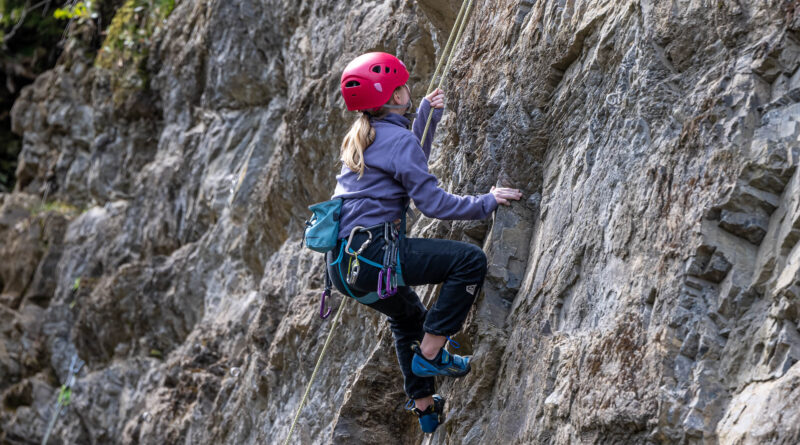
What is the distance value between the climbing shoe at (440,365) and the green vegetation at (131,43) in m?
10.4

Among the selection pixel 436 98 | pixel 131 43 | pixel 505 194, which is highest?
pixel 131 43

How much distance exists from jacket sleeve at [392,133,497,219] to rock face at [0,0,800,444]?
0.29m

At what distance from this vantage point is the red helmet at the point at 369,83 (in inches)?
196

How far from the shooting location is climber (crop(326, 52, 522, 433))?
481cm

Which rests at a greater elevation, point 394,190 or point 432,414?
point 394,190

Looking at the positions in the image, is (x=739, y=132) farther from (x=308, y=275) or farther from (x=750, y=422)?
(x=308, y=275)

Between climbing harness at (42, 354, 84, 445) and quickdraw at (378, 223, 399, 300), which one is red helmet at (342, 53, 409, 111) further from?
climbing harness at (42, 354, 84, 445)

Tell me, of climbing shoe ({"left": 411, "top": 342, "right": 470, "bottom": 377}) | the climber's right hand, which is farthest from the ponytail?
climbing shoe ({"left": 411, "top": 342, "right": 470, "bottom": 377})

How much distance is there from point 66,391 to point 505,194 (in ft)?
35.0

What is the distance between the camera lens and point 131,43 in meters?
14.6

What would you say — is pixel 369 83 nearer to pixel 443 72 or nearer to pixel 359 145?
pixel 359 145

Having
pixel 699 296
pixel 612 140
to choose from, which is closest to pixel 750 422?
pixel 699 296

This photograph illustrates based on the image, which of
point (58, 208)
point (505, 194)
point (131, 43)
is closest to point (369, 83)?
point (505, 194)

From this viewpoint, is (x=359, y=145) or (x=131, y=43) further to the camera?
(x=131, y=43)
